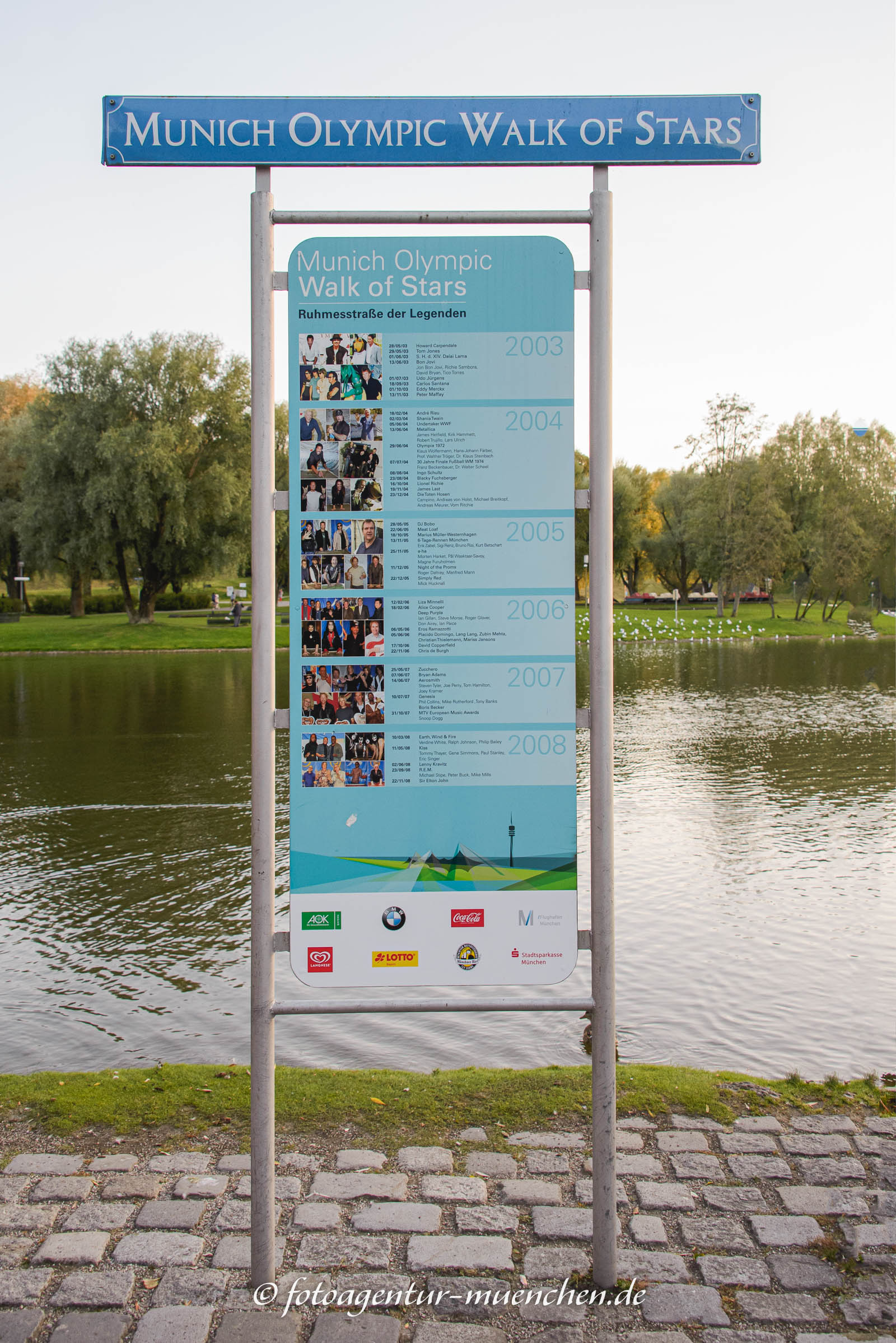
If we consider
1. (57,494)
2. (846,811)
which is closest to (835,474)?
(57,494)

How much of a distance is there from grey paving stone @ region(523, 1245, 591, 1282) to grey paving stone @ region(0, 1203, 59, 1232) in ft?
4.81

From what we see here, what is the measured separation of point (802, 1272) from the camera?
321 centimetres

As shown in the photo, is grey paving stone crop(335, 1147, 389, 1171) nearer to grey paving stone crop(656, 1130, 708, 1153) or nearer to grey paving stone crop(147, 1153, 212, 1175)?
grey paving stone crop(147, 1153, 212, 1175)

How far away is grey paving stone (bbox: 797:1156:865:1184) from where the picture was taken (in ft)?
12.3

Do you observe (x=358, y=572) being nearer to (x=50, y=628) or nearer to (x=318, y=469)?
(x=318, y=469)

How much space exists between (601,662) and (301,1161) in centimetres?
205

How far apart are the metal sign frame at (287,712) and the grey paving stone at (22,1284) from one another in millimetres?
653

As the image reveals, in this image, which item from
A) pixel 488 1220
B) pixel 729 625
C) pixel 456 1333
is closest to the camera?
pixel 456 1333

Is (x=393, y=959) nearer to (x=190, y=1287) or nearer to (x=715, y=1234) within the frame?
(x=190, y=1287)

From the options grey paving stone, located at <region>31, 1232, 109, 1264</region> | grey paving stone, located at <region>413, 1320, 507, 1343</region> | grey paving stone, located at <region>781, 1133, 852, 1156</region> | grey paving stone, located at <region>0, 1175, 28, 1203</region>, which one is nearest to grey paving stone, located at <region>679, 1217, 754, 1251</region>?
grey paving stone, located at <region>781, 1133, 852, 1156</region>

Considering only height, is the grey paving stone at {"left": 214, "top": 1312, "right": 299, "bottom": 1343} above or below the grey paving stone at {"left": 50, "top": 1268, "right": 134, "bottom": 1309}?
below

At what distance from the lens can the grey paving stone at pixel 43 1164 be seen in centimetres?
381

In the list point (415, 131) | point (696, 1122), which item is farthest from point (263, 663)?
point (696, 1122)

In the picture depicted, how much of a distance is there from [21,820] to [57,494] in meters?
36.9
